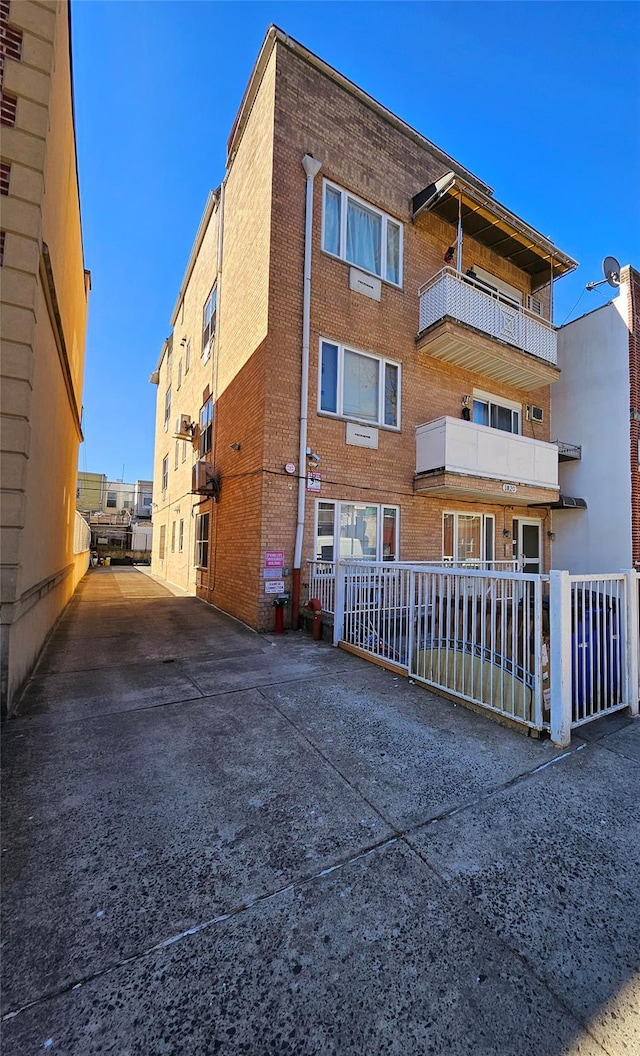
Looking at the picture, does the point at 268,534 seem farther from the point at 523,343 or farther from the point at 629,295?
the point at 629,295

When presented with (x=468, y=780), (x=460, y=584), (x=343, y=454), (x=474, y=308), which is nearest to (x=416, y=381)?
(x=474, y=308)

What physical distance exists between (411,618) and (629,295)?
12787mm

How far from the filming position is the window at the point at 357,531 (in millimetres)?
8367

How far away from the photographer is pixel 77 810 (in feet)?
8.04

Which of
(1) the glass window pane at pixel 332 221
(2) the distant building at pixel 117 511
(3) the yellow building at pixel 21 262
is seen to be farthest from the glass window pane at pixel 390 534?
(2) the distant building at pixel 117 511

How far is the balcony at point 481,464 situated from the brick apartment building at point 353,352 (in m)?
0.04

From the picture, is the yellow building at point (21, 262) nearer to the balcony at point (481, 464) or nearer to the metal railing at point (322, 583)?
the metal railing at point (322, 583)

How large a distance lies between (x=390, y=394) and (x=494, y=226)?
5698 mm

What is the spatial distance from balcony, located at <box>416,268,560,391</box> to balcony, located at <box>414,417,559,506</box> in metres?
1.80

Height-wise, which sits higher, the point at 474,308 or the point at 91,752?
the point at 474,308

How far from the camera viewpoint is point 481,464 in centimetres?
955

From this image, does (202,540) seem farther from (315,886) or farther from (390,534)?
(315,886)

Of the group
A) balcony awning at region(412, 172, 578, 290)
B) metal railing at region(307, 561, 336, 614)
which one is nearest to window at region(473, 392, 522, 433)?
balcony awning at region(412, 172, 578, 290)

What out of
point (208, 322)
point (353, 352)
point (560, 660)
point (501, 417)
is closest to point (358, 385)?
point (353, 352)
